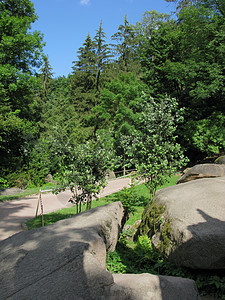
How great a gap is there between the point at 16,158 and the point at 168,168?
16035 mm

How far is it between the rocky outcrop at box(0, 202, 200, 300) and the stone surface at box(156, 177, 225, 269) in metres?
1.06

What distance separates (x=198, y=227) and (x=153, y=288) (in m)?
1.85

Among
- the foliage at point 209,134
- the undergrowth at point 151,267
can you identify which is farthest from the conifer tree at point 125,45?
the undergrowth at point 151,267

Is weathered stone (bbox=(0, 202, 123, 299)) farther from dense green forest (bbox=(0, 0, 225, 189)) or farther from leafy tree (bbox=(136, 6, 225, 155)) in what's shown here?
leafy tree (bbox=(136, 6, 225, 155))

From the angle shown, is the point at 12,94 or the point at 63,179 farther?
the point at 12,94

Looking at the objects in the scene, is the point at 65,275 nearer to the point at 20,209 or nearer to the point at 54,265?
the point at 54,265

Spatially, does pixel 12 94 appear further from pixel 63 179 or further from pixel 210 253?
pixel 210 253

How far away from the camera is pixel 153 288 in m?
2.85

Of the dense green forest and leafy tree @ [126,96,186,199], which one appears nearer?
leafy tree @ [126,96,186,199]

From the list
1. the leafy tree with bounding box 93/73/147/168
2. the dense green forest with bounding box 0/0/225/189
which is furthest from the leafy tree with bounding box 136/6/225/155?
the leafy tree with bounding box 93/73/147/168

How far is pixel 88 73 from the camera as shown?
32.3 metres

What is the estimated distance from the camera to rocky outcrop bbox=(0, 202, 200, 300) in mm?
2596

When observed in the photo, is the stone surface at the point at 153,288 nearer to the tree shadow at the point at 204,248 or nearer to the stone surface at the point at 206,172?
the tree shadow at the point at 204,248

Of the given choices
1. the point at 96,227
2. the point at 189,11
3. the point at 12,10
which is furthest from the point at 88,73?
the point at 96,227
